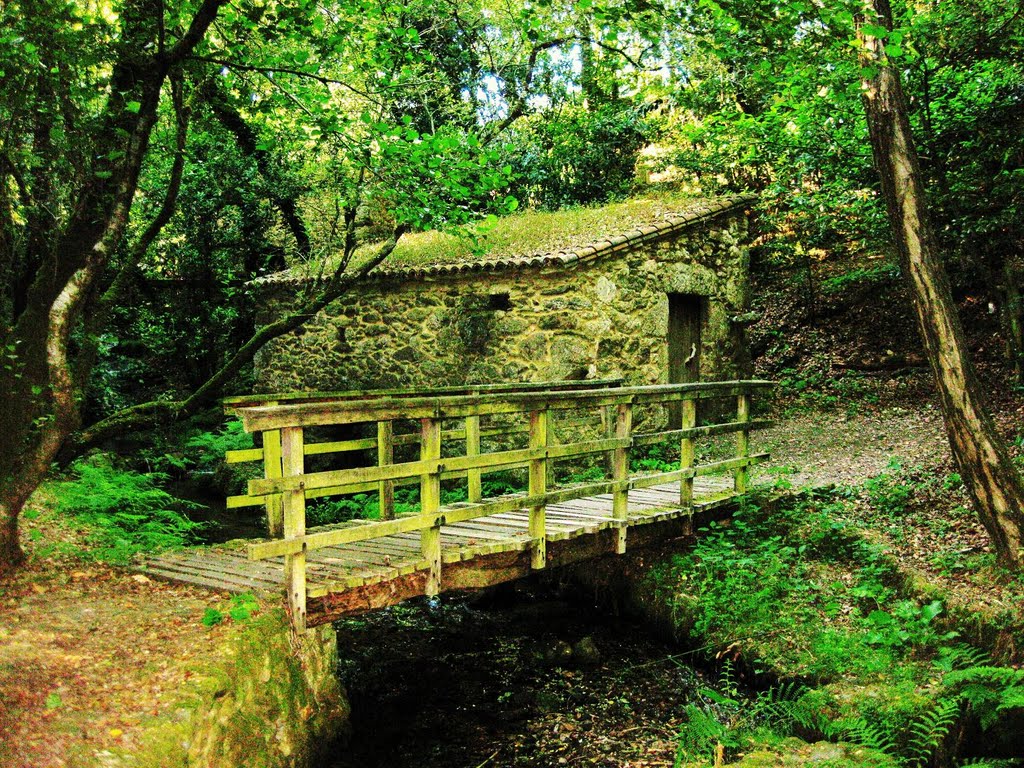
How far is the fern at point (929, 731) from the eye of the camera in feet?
13.7

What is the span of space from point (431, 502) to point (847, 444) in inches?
275

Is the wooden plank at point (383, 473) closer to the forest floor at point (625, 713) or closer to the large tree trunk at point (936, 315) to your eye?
the forest floor at point (625, 713)

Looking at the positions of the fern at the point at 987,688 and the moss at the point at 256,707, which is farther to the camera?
the fern at the point at 987,688

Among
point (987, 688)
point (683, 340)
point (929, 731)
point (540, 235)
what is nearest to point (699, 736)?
point (929, 731)

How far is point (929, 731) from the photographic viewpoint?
13.8ft

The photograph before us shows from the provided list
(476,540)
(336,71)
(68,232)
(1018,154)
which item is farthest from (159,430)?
(1018,154)

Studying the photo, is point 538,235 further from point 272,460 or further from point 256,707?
point 256,707

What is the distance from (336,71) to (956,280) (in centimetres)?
954

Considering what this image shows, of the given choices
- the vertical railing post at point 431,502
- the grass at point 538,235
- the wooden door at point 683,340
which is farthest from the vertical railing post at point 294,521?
the wooden door at point 683,340

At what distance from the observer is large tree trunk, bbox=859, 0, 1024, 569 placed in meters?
5.50

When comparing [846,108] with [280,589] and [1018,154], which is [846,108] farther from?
[280,589]

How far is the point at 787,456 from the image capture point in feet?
30.7

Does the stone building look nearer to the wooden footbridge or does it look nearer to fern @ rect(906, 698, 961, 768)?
the wooden footbridge

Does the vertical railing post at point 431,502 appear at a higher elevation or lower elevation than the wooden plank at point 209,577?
higher
